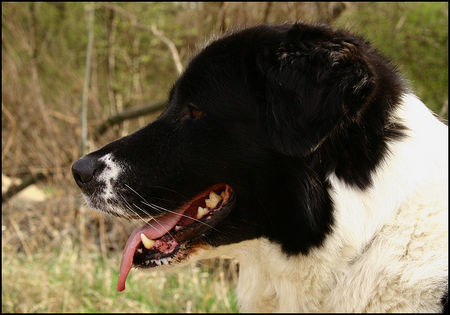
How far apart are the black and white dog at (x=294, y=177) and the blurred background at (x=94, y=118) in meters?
1.49

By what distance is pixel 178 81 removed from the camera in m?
2.55

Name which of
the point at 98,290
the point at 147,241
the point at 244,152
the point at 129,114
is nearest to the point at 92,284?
the point at 98,290

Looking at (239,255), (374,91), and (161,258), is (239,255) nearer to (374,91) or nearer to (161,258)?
(161,258)

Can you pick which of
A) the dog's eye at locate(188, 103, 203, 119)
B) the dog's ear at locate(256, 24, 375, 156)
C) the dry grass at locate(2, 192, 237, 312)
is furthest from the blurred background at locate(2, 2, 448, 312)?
the dog's ear at locate(256, 24, 375, 156)

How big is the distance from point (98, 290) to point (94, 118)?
2951mm

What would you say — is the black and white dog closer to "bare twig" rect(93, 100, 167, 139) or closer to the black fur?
the black fur

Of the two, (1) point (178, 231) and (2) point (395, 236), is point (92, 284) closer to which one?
(1) point (178, 231)

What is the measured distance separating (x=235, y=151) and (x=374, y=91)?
0.65 meters

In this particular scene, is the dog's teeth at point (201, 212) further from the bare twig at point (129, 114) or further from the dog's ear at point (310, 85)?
the bare twig at point (129, 114)

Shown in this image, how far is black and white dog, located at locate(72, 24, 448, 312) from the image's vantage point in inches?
75.4

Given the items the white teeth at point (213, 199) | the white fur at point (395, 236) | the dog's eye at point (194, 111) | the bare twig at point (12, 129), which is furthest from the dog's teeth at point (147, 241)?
the bare twig at point (12, 129)

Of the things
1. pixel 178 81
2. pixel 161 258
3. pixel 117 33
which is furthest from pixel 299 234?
pixel 117 33

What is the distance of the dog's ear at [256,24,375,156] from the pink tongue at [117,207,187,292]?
619mm

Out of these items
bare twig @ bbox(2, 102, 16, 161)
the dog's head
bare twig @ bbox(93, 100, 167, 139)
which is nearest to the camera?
the dog's head
